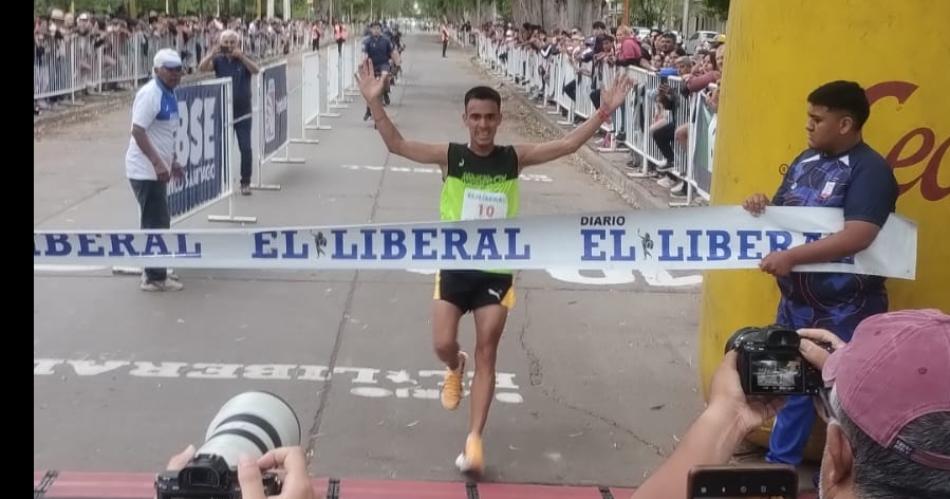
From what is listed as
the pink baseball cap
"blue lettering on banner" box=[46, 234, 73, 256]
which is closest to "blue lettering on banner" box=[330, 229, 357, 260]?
"blue lettering on banner" box=[46, 234, 73, 256]

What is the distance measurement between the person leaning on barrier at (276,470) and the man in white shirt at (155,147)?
5.96 meters

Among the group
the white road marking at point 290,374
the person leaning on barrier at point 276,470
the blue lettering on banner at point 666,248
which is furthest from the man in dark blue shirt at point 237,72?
the person leaning on barrier at point 276,470

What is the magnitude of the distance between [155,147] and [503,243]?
398 centimetres

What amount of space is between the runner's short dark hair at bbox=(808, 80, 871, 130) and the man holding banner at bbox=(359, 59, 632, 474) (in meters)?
1.19

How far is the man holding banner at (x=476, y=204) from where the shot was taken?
15.4 ft

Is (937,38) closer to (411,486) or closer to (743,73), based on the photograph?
(743,73)

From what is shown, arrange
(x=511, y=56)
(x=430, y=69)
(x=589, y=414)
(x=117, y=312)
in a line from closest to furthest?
(x=589, y=414), (x=117, y=312), (x=511, y=56), (x=430, y=69)

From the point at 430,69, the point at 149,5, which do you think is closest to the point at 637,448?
the point at 430,69

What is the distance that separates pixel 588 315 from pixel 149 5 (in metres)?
58.2

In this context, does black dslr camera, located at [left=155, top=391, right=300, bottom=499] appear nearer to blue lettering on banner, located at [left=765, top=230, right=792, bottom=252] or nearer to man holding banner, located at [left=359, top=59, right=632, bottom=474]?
man holding banner, located at [left=359, top=59, right=632, bottom=474]

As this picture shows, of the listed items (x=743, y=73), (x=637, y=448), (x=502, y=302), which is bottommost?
(x=637, y=448)

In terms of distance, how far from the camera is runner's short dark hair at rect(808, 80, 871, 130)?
3969 millimetres

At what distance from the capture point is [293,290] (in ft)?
26.2

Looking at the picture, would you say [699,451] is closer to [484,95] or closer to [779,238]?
[779,238]
